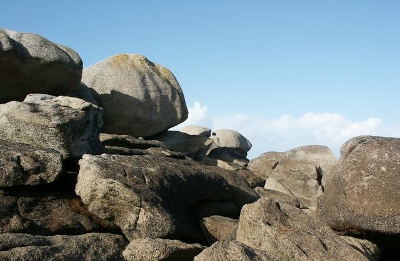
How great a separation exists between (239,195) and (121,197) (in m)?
5.58

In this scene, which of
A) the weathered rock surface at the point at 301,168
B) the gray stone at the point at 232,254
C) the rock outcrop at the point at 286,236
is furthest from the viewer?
the weathered rock surface at the point at 301,168

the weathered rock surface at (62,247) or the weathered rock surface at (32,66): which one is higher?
the weathered rock surface at (32,66)

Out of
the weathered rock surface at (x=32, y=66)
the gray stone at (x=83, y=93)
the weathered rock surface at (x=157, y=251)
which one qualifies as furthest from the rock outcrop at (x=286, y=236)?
the gray stone at (x=83, y=93)

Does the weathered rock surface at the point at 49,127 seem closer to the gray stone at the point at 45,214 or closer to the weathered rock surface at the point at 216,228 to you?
the gray stone at the point at 45,214

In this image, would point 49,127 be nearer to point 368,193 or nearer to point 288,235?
point 288,235

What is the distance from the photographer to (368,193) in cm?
1411

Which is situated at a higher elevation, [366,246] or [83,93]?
[366,246]

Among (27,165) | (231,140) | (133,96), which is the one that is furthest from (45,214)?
(231,140)

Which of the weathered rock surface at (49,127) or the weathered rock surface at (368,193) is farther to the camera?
the weathered rock surface at (49,127)

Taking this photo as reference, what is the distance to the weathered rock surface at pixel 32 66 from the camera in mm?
22906

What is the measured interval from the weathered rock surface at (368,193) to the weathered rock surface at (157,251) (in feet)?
14.9

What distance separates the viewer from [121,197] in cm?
1338

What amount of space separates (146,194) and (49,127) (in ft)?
14.5

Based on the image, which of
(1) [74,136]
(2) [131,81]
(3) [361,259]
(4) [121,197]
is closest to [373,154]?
(3) [361,259]
